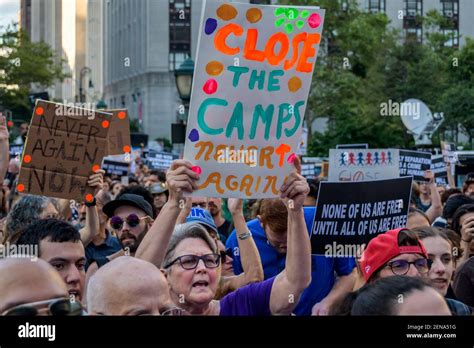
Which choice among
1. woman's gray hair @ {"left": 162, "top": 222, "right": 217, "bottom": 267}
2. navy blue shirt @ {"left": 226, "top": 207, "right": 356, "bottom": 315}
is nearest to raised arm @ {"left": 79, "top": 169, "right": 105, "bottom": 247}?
navy blue shirt @ {"left": 226, "top": 207, "right": 356, "bottom": 315}

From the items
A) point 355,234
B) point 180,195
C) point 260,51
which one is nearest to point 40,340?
point 180,195

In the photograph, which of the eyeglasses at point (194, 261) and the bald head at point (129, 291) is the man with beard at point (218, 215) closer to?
the eyeglasses at point (194, 261)

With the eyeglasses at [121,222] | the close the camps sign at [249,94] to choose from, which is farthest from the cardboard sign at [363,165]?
the close the camps sign at [249,94]

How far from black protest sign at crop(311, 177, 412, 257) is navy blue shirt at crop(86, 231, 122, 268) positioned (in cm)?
187

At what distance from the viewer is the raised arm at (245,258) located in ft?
19.1

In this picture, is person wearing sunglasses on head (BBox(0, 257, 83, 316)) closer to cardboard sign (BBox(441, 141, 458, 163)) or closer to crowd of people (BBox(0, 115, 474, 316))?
crowd of people (BBox(0, 115, 474, 316))

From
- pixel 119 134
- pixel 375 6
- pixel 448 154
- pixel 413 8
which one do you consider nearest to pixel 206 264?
pixel 119 134

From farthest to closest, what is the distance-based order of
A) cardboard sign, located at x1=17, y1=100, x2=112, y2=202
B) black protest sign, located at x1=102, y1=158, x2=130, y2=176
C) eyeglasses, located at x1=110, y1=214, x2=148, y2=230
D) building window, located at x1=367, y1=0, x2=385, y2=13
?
1. building window, located at x1=367, y1=0, x2=385, y2=13
2. black protest sign, located at x1=102, y1=158, x2=130, y2=176
3. eyeglasses, located at x1=110, y1=214, x2=148, y2=230
4. cardboard sign, located at x1=17, y1=100, x2=112, y2=202

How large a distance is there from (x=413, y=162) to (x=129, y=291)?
29.5ft

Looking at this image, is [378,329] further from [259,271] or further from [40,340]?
[259,271]

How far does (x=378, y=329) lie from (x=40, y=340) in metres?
0.84

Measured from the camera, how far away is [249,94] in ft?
15.6

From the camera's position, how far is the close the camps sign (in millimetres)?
4652

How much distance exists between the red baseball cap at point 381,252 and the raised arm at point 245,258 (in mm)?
972
